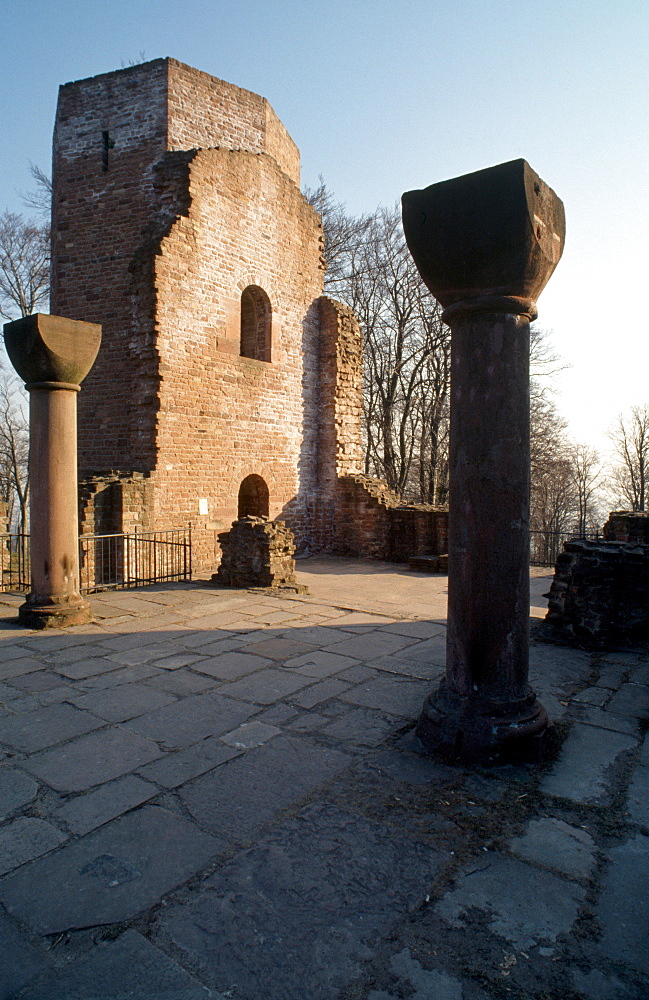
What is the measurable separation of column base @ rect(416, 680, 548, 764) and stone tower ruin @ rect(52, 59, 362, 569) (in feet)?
25.0

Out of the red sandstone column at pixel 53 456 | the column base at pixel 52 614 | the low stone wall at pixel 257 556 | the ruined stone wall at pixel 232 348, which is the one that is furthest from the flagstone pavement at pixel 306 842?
the ruined stone wall at pixel 232 348

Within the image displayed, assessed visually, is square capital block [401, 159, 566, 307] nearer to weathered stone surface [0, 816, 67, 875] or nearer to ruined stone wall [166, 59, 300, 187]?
weathered stone surface [0, 816, 67, 875]

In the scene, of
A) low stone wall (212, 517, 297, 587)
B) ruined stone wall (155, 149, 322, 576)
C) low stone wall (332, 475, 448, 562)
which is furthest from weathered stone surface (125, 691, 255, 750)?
low stone wall (332, 475, 448, 562)

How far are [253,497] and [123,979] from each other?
1170cm

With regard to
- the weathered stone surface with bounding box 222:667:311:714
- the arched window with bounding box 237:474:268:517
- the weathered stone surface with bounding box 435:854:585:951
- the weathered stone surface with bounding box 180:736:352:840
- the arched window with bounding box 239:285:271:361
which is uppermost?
the arched window with bounding box 239:285:271:361

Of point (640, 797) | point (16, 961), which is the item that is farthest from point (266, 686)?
point (16, 961)

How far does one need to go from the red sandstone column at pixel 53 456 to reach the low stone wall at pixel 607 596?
191 inches

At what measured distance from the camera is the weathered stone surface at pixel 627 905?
1.89 metres

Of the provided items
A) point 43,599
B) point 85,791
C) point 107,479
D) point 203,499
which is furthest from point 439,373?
point 85,791

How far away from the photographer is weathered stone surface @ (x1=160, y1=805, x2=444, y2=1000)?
1.81 metres

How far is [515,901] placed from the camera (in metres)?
2.11

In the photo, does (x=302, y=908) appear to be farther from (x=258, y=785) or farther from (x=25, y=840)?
(x=25, y=840)

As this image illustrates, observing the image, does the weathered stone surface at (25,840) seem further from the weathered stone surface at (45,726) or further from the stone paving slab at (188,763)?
the weathered stone surface at (45,726)

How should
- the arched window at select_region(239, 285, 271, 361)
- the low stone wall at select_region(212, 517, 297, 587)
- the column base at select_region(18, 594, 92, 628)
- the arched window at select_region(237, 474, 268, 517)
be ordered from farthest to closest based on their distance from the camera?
the arched window at select_region(237, 474, 268, 517), the arched window at select_region(239, 285, 271, 361), the low stone wall at select_region(212, 517, 297, 587), the column base at select_region(18, 594, 92, 628)
